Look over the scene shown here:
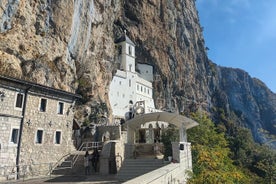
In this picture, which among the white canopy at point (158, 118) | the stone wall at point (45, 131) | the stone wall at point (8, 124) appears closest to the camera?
the stone wall at point (8, 124)

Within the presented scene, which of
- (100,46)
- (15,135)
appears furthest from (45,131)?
(100,46)

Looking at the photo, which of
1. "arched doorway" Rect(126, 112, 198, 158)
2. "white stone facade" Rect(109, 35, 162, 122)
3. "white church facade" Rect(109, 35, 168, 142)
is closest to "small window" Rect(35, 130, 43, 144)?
"arched doorway" Rect(126, 112, 198, 158)

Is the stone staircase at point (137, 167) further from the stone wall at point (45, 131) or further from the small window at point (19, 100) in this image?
the small window at point (19, 100)

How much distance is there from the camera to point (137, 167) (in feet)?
50.5

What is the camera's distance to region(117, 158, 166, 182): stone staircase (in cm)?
1481

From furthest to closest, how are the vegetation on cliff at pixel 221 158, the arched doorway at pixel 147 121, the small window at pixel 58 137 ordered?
the small window at pixel 58 137 → the arched doorway at pixel 147 121 → the vegetation on cliff at pixel 221 158

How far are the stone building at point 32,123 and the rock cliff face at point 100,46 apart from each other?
375 centimetres

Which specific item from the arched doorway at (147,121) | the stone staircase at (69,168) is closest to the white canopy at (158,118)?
the arched doorway at (147,121)

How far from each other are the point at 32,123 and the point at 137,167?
865cm

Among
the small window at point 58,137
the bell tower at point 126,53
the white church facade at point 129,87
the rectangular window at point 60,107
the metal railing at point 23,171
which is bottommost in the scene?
the metal railing at point 23,171

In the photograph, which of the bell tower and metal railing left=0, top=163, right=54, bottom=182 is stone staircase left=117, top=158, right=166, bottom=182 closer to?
metal railing left=0, top=163, right=54, bottom=182

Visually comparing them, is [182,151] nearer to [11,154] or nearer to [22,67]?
[11,154]

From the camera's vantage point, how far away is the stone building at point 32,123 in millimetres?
16625

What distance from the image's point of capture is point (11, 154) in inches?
658
